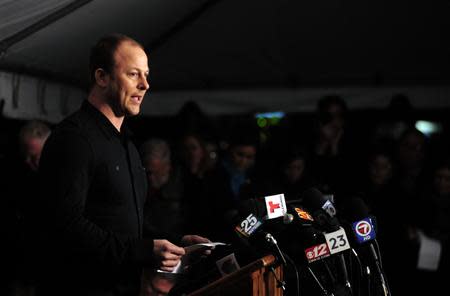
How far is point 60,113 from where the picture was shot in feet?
19.5

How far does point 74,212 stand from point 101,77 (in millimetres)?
559

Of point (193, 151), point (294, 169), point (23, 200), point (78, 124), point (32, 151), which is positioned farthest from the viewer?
point (193, 151)

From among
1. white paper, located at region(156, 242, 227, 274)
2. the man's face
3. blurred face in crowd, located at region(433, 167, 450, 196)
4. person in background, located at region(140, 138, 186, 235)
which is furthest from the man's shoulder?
blurred face in crowd, located at region(433, 167, 450, 196)

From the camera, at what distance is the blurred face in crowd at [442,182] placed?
5.29m

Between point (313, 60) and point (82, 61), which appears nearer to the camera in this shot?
point (82, 61)

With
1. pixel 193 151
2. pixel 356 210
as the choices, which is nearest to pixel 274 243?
pixel 356 210

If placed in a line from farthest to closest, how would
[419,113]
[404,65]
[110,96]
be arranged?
[419,113]
[404,65]
[110,96]

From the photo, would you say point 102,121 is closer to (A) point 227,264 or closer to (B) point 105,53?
(B) point 105,53

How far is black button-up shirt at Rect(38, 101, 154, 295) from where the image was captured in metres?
2.46

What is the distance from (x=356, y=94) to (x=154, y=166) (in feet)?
7.02

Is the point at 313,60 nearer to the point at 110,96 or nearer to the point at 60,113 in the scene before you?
A: the point at 60,113

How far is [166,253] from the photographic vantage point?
254cm

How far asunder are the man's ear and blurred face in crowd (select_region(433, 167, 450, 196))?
3.33 m

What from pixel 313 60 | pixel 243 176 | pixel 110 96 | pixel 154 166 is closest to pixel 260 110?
pixel 313 60
